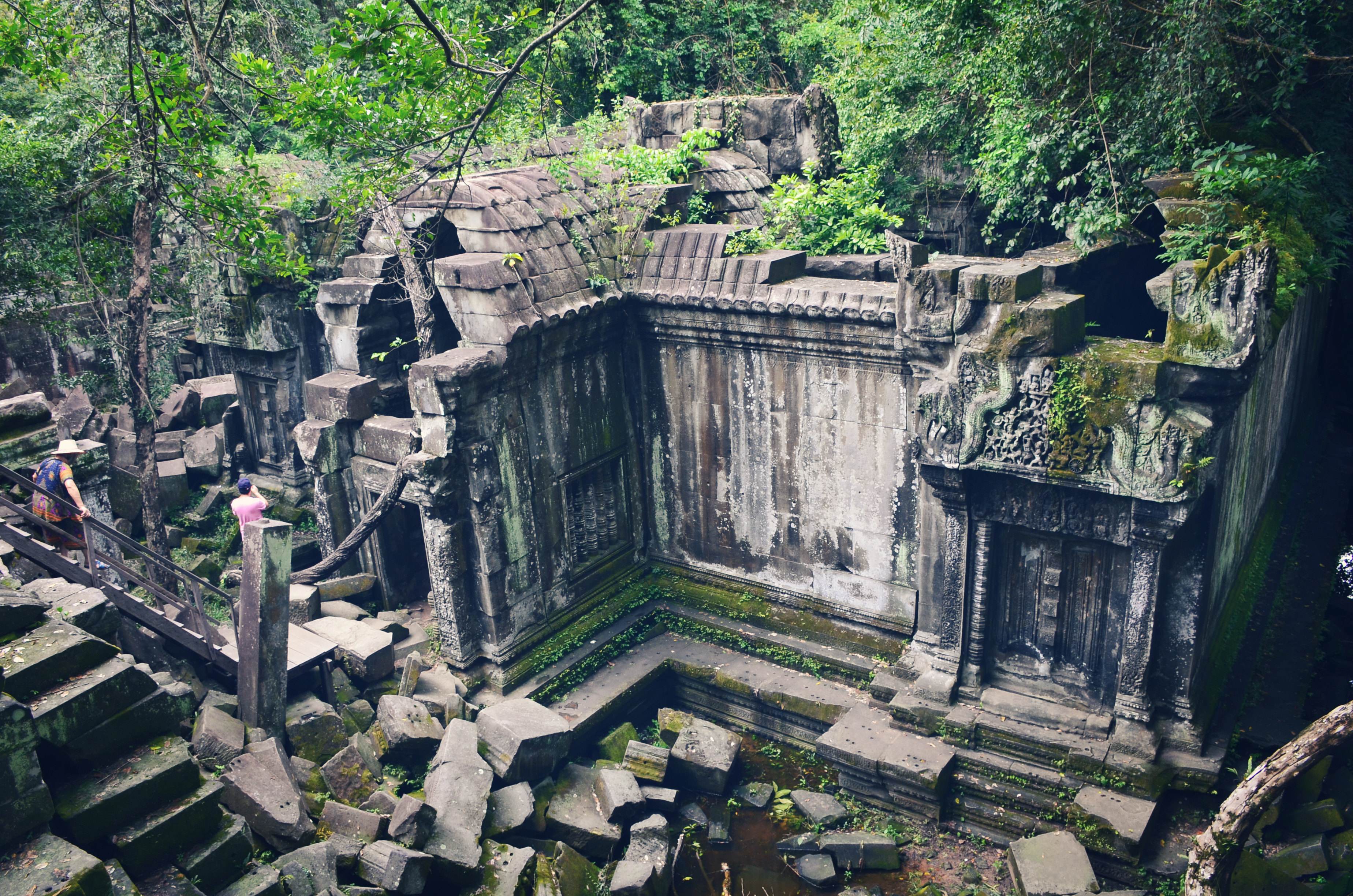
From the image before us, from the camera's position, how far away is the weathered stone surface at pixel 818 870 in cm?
775

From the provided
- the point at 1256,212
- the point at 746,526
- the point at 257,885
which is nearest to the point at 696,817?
the point at 746,526

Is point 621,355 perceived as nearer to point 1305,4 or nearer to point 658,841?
point 658,841

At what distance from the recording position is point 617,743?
29.9ft

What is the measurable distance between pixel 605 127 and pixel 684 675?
7.35 meters

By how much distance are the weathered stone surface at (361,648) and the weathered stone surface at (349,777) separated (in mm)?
1332

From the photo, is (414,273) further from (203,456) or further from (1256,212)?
(1256,212)

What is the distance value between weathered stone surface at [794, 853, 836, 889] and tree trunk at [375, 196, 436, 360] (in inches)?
230

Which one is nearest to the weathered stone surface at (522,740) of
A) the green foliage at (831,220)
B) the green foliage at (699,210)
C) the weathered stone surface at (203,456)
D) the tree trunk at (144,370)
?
the tree trunk at (144,370)

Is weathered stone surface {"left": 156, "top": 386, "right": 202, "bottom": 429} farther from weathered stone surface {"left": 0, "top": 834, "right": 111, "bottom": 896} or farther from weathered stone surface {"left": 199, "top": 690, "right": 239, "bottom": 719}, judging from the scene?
weathered stone surface {"left": 0, "top": 834, "right": 111, "bottom": 896}

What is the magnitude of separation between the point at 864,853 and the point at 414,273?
6.88 meters

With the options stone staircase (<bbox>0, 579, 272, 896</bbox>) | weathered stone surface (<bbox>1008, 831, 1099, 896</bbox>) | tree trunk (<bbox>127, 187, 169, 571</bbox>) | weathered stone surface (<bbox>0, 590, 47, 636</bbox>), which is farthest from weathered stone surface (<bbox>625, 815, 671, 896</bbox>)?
tree trunk (<bbox>127, 187, 169, 571</bbox>)

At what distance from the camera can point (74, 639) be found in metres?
5.88

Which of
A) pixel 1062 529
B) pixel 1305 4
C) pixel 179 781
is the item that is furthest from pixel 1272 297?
pixel 179 781

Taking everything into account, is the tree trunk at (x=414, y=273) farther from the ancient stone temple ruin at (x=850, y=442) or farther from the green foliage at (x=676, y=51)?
the green foliage at (x=676, y=51)
